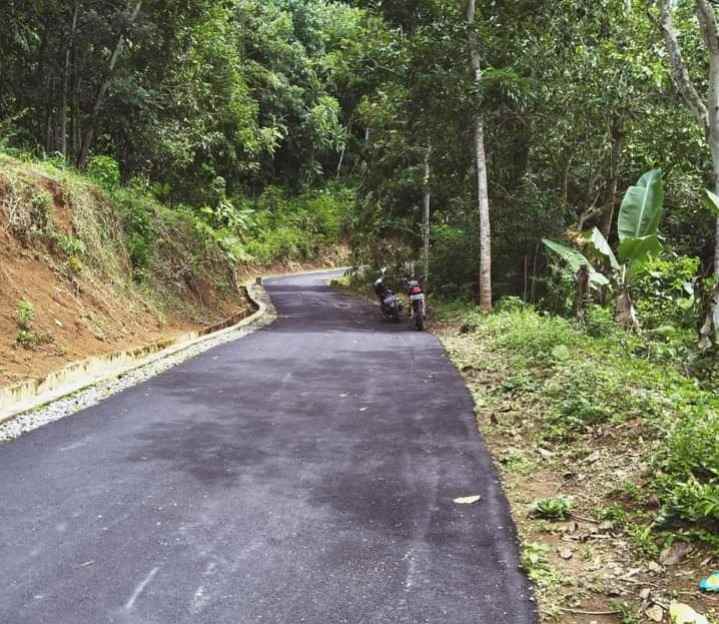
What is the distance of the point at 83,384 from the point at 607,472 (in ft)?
20.0

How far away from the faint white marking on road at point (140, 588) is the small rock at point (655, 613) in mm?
2490

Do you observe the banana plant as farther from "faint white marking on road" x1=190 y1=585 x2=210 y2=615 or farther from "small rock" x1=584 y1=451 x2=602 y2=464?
"faint white marking on road" x1=190 y1=585 x2=210 y2=615

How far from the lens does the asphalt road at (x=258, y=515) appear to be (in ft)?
11.6

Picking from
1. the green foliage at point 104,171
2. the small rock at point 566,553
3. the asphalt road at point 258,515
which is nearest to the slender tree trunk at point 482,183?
the green foliage at point 104,171

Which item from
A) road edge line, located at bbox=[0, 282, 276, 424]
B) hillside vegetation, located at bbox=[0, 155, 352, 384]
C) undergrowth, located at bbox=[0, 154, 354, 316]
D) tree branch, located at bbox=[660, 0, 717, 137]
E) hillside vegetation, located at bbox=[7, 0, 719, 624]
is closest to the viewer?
hillside vegetation, located at bbox=[7, 0, 719, 624]

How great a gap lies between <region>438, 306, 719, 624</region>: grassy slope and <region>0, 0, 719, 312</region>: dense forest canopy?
6.10 meters

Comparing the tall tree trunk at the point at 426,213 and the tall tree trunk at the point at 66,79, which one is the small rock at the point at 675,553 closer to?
the tall tree trunk at the point at 66,79

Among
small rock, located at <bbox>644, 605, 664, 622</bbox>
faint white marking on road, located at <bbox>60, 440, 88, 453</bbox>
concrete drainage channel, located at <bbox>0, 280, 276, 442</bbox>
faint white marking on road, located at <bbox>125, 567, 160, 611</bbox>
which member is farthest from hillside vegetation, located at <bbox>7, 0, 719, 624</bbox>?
faint white marking on road, located at <bbox>60, 440, 88, 453</bbox>

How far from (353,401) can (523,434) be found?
2.15 m

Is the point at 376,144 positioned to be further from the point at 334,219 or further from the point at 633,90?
the point at 334,219

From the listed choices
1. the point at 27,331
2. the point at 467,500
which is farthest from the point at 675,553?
the point at 27,331

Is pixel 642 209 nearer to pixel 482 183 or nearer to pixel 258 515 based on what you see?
pixel 482 183

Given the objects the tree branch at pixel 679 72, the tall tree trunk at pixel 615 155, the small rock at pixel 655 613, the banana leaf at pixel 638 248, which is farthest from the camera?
the tall tree trunk at pixel 615 155

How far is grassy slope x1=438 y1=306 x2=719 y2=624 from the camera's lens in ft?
12.5
